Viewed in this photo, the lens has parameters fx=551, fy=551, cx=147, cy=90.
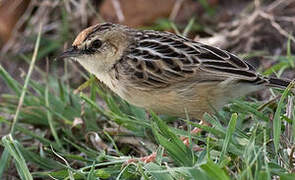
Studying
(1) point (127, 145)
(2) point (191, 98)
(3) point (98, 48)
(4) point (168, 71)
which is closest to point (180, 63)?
(4) point (168, 71)

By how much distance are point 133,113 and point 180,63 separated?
820 mm

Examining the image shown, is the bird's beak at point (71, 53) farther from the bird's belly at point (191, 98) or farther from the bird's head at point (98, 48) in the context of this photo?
the bird's belly at point (191, 98)

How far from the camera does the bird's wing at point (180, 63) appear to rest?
4453mm

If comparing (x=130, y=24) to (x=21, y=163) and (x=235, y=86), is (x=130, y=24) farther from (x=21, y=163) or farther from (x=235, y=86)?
(x=21, y=163)

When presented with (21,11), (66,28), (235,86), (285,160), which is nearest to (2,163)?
(235,86)

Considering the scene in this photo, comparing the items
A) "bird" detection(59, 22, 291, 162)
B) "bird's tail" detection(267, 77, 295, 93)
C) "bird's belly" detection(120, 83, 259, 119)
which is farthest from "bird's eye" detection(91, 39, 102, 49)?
"bird's tail" detection(267, 77, 295, 93)

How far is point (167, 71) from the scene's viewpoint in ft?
15.0

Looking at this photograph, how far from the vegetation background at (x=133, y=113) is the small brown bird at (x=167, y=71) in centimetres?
18

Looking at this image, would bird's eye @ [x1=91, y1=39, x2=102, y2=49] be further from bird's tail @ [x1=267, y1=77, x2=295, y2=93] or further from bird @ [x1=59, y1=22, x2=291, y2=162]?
bird's tail @ [x1=267, y1=77, x2=295, y2=93]

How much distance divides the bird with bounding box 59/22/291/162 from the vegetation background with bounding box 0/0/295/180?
7.2 inches

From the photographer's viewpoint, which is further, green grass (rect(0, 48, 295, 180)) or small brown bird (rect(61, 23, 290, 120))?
small brown bird (rect(61, 23, 290, 120))

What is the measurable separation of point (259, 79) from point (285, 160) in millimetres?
938

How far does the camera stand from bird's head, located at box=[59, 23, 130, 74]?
475cm

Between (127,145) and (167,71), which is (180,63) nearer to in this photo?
(167,71)
